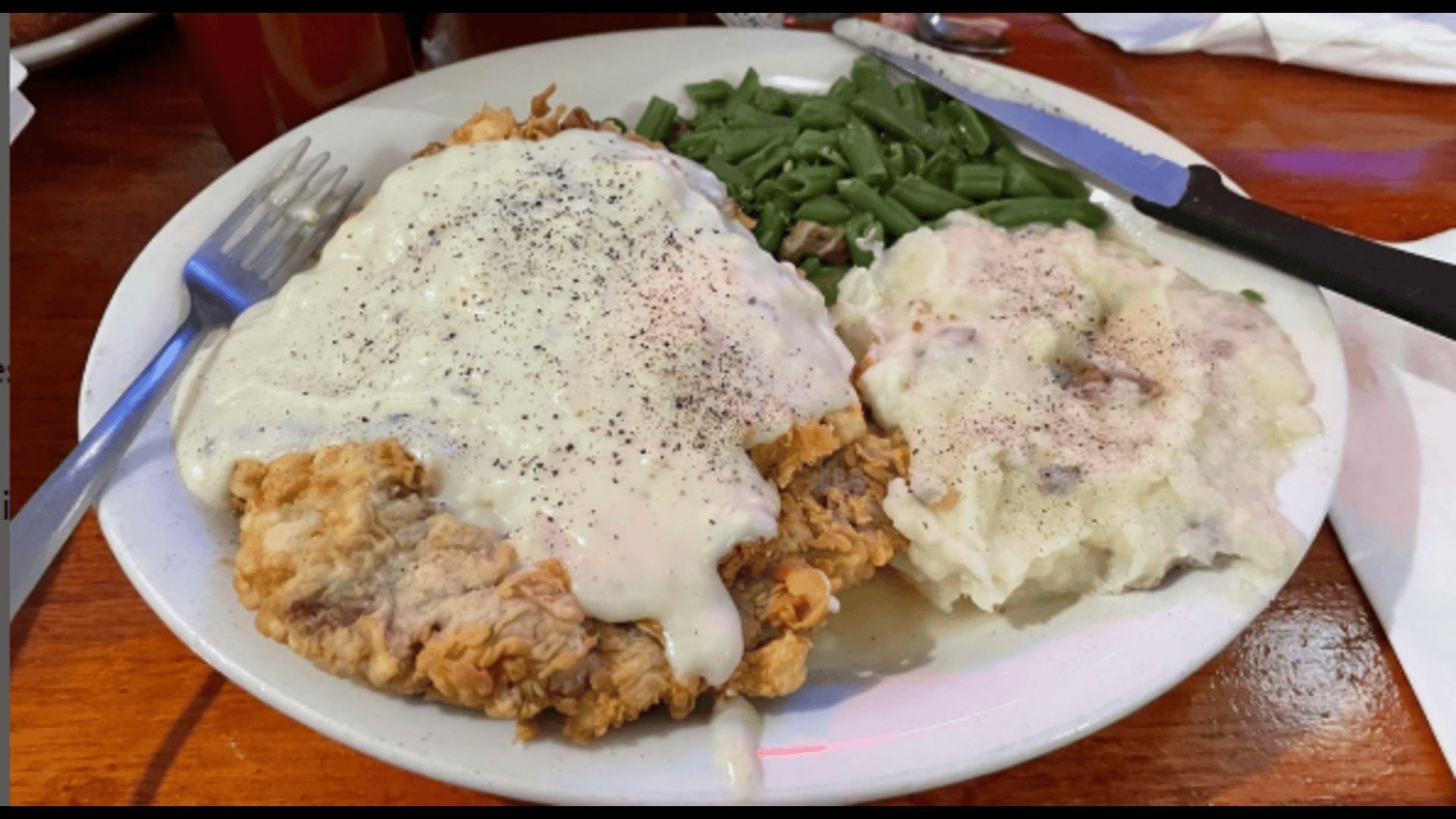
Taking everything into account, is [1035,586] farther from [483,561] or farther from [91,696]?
[91,696]

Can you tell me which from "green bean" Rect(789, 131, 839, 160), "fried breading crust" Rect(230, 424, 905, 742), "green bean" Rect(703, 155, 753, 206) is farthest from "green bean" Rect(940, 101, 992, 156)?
"fried breading crust" Rect(230, 424, 905, 742)

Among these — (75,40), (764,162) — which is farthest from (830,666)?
(75,40)

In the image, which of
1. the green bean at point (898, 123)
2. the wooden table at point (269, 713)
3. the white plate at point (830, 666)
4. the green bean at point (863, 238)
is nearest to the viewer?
the white plate at point (830, 666)

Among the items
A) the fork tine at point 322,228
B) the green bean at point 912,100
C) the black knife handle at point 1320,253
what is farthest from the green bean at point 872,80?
the fork tine at point 322,228

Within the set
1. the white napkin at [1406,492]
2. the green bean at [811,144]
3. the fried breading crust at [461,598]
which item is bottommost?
the white napkin at [1406,492]

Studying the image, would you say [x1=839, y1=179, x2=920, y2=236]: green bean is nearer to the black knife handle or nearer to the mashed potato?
the mashed potato

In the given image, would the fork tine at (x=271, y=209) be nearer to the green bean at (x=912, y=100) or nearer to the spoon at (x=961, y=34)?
the green bean at (x=912, y=100)
